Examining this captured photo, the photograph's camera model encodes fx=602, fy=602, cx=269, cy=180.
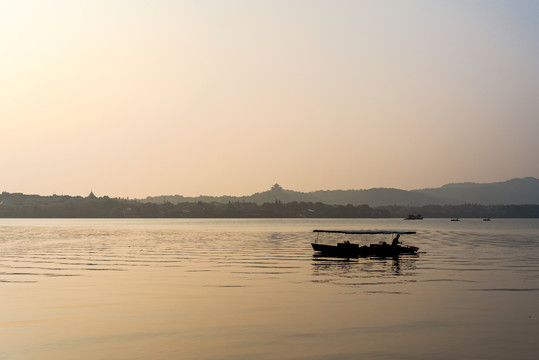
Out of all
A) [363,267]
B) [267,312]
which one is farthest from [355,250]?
[267,312]

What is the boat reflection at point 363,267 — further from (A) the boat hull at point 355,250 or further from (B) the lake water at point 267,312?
(A) the boat hull at point 355,250

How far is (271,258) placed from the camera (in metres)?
92.8

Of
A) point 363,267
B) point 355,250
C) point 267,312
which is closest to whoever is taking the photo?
point 267,312

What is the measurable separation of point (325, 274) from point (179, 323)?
107 feet

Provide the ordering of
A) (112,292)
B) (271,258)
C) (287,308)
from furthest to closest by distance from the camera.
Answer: (271,258) → (112,292) → (287,308)

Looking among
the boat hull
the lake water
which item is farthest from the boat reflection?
the boat hull

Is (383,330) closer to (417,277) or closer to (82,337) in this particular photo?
(82,337)

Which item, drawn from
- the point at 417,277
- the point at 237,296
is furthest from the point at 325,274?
the point at 237,296

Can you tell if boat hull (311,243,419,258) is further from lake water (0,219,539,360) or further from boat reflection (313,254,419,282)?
lake water (0,219,539,360)

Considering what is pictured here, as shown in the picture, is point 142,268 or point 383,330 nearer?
point 383,330

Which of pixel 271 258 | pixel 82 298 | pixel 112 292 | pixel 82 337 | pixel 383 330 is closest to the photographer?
pixel 82 337

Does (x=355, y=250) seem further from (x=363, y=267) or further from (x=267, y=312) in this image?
(x=267, y=312)

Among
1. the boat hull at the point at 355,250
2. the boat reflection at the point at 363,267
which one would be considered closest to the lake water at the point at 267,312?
the boat reflection at the point at 363,267

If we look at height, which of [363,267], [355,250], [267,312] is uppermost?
[355,250]
